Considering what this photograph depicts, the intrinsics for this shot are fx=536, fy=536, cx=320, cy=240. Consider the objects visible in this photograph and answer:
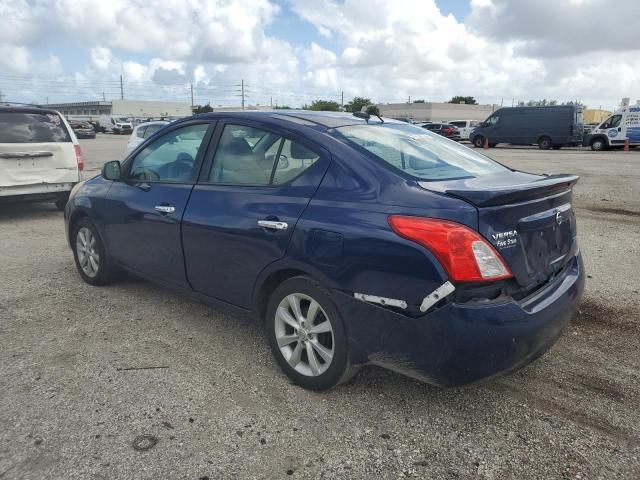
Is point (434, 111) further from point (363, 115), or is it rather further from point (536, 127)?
point (363, 115)

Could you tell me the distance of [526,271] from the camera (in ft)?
8.87

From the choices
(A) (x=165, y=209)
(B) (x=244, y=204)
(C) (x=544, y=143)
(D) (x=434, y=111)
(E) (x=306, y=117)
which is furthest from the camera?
A: (D) (x=434, y=111)

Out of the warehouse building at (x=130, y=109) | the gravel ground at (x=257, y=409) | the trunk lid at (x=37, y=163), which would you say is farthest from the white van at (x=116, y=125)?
the gravel ground at (x=257, y=409)

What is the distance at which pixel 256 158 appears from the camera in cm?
347

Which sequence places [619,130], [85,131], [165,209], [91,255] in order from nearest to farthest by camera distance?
[165,209], [91,255], [619,130], [85,131]

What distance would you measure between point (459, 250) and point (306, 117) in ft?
5.20

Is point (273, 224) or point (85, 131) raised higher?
point (85, 131)

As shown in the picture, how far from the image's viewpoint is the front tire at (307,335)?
2912 mm

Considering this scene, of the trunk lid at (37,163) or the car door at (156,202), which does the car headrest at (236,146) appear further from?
the trunk lid at (37,163)

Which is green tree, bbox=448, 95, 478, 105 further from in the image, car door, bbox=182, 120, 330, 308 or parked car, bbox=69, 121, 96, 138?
car door, bbox=182, 120, 330, 308

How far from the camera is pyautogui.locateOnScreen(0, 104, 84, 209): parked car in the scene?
308 inches

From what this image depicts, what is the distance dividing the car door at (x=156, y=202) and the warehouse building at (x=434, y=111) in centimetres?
7460

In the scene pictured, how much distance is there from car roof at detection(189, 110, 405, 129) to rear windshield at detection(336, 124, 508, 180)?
104mm

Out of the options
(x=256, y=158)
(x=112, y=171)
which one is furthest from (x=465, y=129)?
(x=256, y=158)
